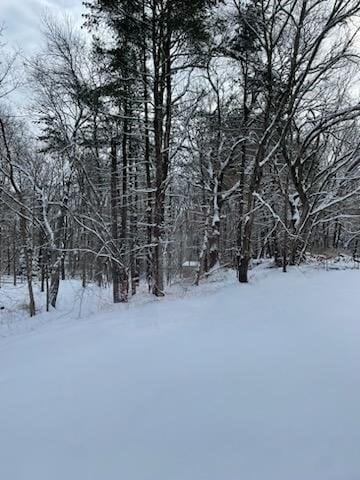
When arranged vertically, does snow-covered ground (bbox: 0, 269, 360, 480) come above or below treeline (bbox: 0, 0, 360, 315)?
below

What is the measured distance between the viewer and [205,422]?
2.73 m

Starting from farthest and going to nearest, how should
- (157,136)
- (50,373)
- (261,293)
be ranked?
(157,136)
(261,293)
(50,373)

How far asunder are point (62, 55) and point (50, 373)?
32.7 feet

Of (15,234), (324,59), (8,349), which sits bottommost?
(8,349)

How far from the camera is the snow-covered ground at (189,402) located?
2291 mm

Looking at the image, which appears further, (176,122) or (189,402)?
(176,122)

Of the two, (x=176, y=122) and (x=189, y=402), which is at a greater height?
(x=176, y=122)

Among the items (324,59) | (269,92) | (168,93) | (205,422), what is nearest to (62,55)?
(168,93)

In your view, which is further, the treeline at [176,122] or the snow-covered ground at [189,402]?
the treeline at [176,122]

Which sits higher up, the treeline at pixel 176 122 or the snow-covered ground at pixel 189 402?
the treeline at pixel 176 122

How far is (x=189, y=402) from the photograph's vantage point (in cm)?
307

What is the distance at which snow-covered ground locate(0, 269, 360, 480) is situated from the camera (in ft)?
7.52

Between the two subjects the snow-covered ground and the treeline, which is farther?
the treeline

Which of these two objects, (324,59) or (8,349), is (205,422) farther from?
(324,59)
